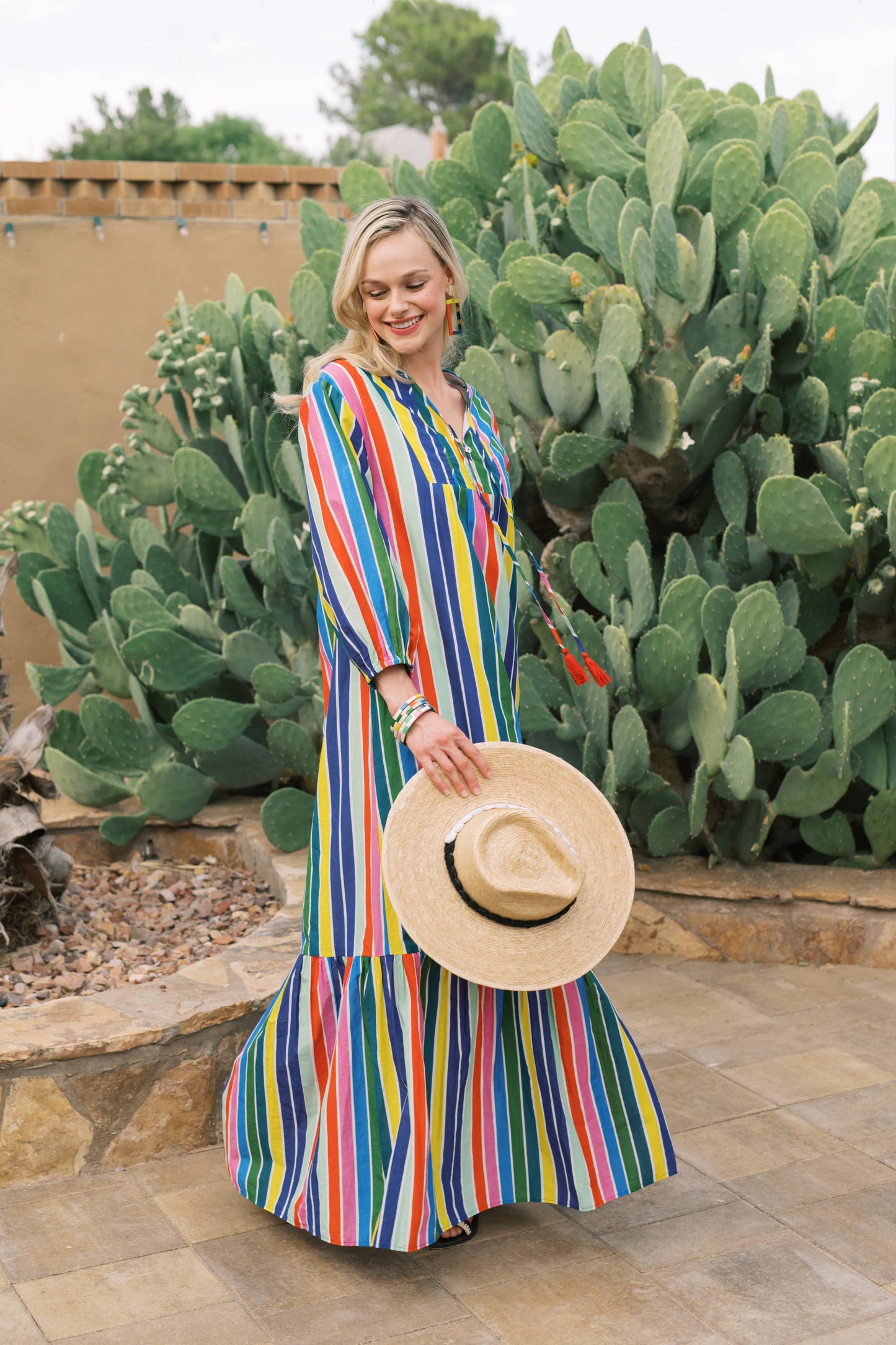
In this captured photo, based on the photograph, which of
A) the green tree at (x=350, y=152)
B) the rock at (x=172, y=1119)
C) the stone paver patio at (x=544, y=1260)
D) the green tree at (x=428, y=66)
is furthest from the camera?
the green tree at (x=428, y=66)

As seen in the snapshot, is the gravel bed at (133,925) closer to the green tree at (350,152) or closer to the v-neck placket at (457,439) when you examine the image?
the v-neck placket at (457,439)

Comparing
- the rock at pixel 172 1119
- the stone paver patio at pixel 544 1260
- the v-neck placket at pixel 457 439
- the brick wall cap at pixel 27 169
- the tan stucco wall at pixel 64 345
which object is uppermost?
the brick wall cap at pixel 27 169

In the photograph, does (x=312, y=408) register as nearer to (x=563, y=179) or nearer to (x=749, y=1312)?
(x=749, y=1312)

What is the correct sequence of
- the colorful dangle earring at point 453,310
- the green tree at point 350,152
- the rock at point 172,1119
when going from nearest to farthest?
the colorful dangle earring at point 453,310, the rock at point 172,1119, the green tree at point 350,152

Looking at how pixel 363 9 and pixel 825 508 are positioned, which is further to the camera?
pixel 363 9

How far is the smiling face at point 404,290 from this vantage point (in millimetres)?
2113

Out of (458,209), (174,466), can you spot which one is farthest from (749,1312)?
(458,209)

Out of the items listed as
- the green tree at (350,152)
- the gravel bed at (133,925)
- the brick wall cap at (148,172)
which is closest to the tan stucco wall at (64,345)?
the brick wall cap at (148,172)

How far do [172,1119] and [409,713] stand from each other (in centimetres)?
109

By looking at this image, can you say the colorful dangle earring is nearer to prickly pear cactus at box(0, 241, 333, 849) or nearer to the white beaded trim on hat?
the white beaded trim on hat

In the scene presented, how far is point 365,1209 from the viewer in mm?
2119

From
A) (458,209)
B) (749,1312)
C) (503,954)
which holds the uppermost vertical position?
(458,209)

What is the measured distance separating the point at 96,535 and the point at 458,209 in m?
1.69

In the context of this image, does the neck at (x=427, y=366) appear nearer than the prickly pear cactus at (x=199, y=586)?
Yes
